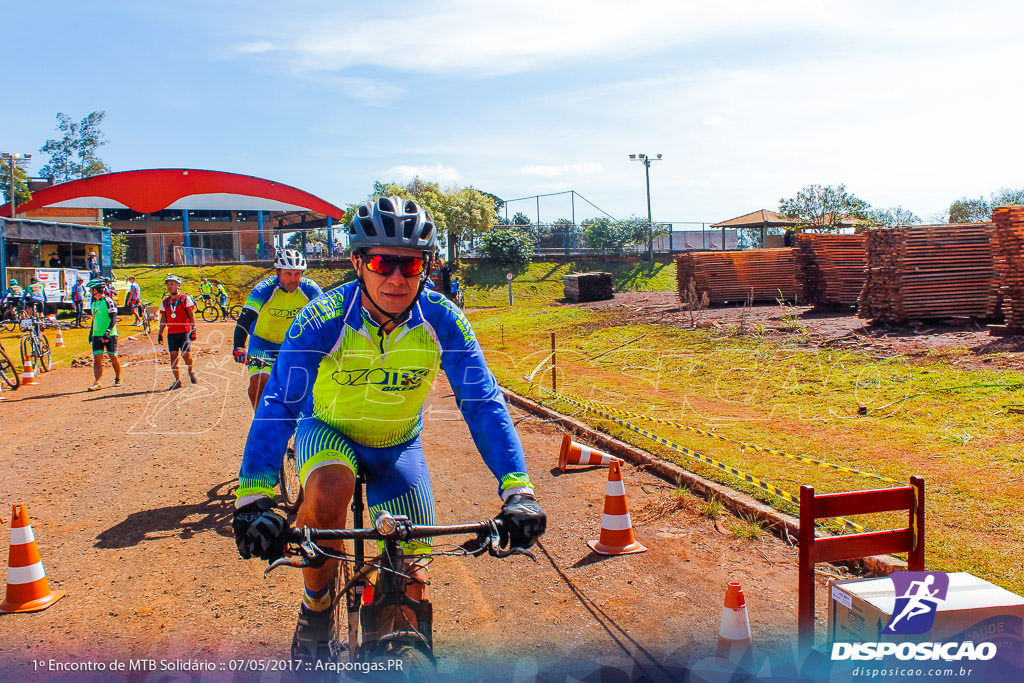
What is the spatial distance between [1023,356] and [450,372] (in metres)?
11.8

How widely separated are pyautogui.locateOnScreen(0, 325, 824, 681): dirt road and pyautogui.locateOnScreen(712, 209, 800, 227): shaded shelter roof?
126 feet

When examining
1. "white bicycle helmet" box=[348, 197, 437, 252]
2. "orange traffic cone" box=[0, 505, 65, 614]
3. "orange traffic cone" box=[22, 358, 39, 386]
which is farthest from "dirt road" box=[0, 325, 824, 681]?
"orange traffic cone" box=[22, 358, 39, 386]

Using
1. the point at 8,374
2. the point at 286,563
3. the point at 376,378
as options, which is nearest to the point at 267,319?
the point at 376,378

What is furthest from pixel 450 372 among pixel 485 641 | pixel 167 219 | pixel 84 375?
pixel 167 219

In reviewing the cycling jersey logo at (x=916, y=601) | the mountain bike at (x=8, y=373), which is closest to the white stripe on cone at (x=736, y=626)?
the cycling jersey logo at (x=916, y=601)

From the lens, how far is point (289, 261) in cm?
770

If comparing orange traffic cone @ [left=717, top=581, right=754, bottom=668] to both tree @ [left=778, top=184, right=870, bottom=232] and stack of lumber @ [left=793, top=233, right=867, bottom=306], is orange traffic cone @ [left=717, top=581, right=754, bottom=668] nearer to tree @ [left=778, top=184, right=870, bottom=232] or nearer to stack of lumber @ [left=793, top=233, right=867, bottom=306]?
stack of lumber @ [left=793, top=233, right=867, bottom=306]

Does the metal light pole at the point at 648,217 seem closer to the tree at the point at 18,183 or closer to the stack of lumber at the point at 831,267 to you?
the stack of lumber at the point at 831,267

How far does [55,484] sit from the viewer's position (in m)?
7.81

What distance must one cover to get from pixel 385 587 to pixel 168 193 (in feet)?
204

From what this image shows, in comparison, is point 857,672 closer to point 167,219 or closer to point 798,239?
point 798,239

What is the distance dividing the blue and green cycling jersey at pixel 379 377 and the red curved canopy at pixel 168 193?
197ft

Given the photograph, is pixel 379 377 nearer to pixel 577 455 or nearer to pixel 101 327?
pixel 577 455

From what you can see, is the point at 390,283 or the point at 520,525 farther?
the point at 390,283
